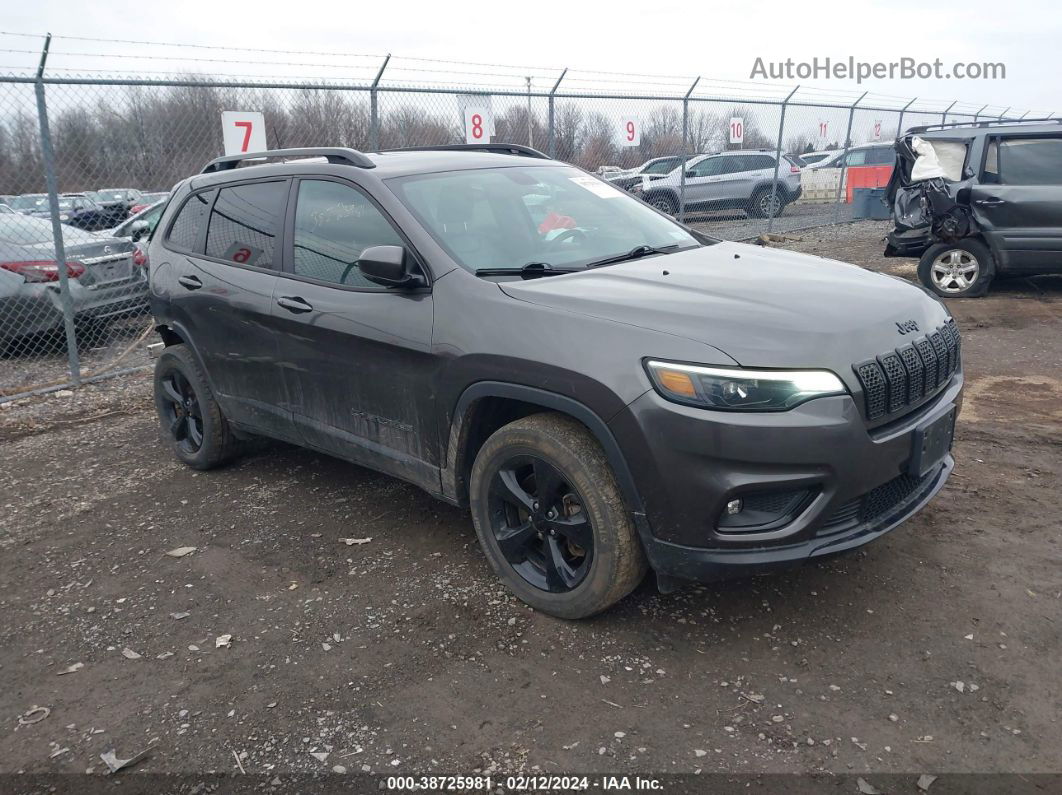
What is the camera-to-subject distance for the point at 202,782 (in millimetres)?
2570

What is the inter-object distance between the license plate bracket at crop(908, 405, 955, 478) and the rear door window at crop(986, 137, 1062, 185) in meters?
7.08

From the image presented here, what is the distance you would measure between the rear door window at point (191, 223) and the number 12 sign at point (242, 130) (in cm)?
319

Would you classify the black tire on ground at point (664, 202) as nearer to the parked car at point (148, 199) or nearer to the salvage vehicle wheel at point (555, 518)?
the parked car at point (148, 199)

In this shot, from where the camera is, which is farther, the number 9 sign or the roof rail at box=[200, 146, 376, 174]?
the number 9 sign

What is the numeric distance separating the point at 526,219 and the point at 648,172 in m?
12.2

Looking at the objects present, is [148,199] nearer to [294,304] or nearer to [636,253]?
[294,304]

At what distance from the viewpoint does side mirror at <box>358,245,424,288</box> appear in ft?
11.2

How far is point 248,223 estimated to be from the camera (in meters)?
4.48

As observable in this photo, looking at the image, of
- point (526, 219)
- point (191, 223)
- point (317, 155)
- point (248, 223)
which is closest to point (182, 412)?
point (191, 223)

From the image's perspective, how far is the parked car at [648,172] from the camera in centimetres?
1411

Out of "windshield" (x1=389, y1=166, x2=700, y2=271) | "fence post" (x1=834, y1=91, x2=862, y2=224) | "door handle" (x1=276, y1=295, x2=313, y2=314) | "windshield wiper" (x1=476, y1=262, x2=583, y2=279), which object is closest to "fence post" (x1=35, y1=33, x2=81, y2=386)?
"door handle" (x1=276, y1=295, x2=313, y2=314)

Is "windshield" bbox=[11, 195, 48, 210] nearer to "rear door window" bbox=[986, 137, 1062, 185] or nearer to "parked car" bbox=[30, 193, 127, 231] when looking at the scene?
"parked car" bbox=[30, 193, 127, 231]

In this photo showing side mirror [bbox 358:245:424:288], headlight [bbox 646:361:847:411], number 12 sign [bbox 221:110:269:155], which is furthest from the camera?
number 12 sign [bbox 221:110:269:155]

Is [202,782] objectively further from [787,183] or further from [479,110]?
[787,183]
